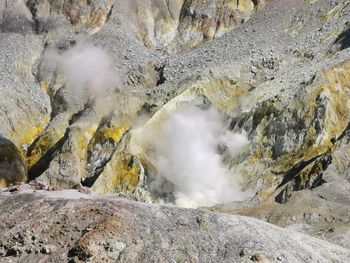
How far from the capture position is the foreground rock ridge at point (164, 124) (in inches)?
950

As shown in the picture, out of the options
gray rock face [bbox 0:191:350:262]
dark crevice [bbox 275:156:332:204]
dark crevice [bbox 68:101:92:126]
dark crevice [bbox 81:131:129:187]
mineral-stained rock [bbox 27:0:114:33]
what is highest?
mineral-stained rock [bbox 27:0:114:33]

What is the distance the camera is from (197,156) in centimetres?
5331

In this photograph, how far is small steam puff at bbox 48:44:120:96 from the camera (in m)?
68.4

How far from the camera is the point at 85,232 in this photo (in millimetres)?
23672

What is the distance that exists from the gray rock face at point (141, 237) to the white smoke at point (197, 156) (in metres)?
22.5

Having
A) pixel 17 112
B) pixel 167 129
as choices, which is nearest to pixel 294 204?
pixel 167 129

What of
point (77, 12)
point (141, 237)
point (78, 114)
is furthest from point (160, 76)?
point (141, 237)

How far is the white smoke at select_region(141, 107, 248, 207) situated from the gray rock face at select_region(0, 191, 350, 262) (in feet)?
73.7

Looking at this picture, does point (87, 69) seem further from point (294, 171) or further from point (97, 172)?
point (294, 171)

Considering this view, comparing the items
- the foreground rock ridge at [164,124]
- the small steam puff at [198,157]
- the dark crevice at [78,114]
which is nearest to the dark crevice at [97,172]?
the foreground rock ridge at [164,124]

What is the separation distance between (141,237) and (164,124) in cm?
3370

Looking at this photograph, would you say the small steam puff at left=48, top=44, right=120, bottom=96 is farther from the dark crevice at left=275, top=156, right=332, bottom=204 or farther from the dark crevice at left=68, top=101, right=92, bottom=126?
the dark crevice at left=275, top=156, right=332, bottom=204

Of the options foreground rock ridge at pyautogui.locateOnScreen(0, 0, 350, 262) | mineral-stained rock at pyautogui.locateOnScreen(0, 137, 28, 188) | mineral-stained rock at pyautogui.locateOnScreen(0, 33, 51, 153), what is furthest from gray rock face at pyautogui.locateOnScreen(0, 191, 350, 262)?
mineral-stained rock at pyautogui.locateOnScreen(0, 33, 51, 153)

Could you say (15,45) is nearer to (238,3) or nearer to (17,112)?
(17,112)
